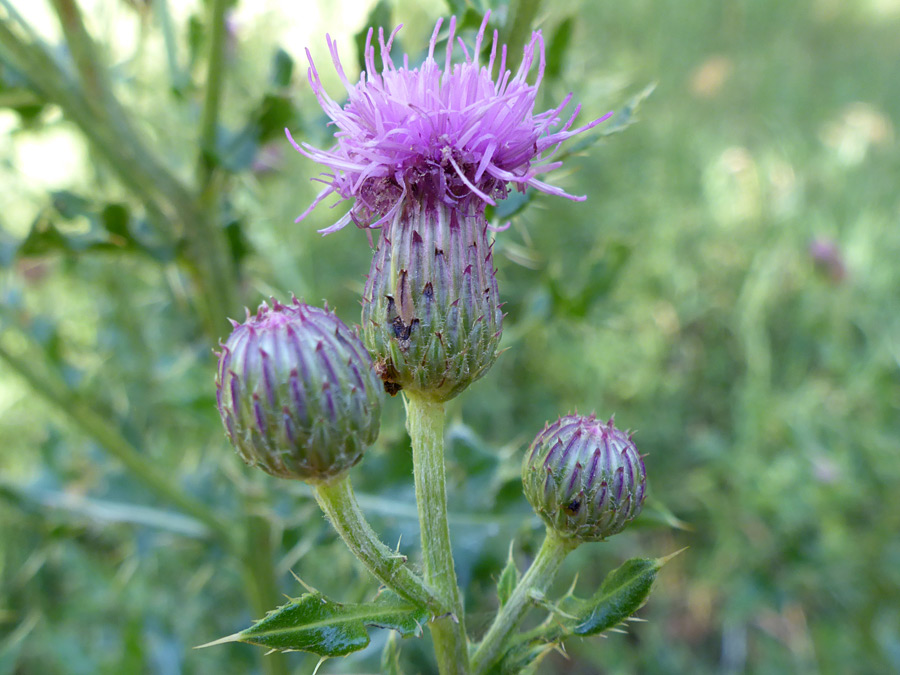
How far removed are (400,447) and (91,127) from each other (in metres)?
1.22

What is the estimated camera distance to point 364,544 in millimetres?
1137

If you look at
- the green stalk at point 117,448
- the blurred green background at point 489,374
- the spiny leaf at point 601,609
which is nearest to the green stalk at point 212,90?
the blurred green background at point 489,374

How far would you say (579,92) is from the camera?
6.82ft

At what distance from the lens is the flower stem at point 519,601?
4.05 ft

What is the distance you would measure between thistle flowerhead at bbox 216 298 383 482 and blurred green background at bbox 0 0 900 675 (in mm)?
721

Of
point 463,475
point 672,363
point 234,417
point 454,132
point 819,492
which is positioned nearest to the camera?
point 234,417

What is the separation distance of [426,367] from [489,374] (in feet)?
8.73

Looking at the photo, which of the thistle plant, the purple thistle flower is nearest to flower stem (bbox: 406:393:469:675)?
the thistle plant

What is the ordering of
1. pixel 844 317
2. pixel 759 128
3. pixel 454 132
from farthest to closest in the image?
pixel 759 128 < pixel 844 317 < pixel 454 132

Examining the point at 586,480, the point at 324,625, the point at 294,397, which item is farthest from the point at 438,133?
the point at 324,625

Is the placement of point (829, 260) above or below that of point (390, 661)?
above

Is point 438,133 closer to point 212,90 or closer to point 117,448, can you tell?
point 212,90

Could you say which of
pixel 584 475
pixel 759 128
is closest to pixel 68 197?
pixel 584 475

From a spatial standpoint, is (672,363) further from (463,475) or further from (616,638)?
(463,475)
